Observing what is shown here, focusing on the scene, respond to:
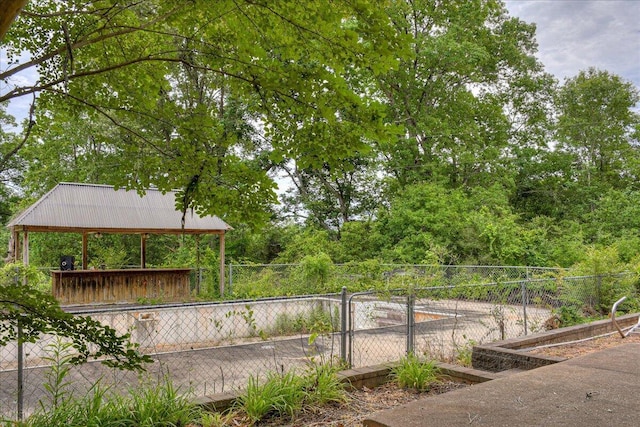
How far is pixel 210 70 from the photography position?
12.0ft

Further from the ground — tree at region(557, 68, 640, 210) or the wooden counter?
tree at region(557, 68, 640, 210)

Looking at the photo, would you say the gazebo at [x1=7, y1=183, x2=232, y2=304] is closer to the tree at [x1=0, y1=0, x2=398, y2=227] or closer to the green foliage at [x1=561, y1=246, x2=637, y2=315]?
the tree at [x1=0, y1=0, x2=398, y2=227]

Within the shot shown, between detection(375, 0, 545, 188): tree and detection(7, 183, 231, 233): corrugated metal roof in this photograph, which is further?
detection(375, 0, 545, 188): tree

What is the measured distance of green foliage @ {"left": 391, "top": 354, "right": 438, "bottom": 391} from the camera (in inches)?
181

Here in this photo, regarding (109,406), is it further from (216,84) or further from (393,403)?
(216,84)

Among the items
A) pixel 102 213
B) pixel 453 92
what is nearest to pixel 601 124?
pixel 453 92

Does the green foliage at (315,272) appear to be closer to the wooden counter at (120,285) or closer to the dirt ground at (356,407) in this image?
the wooden counter at (120,285)

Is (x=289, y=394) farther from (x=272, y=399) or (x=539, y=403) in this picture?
(x=539, y=403)

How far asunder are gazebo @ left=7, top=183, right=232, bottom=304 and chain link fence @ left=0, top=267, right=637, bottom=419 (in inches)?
211

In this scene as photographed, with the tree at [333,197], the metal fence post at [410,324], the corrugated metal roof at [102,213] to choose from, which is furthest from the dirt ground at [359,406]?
the tree at [333,197]

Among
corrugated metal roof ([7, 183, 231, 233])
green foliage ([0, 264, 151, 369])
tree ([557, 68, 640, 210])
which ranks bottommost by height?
green foliage ([0, 264, 151, 369])

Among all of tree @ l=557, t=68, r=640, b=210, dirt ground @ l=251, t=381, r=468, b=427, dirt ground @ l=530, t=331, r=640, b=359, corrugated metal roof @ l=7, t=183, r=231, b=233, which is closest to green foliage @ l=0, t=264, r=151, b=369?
dirt ground @ l=251, t=381, r=468, b=427

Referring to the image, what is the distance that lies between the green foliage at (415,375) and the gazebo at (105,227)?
9.77m

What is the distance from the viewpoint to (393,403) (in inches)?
167
